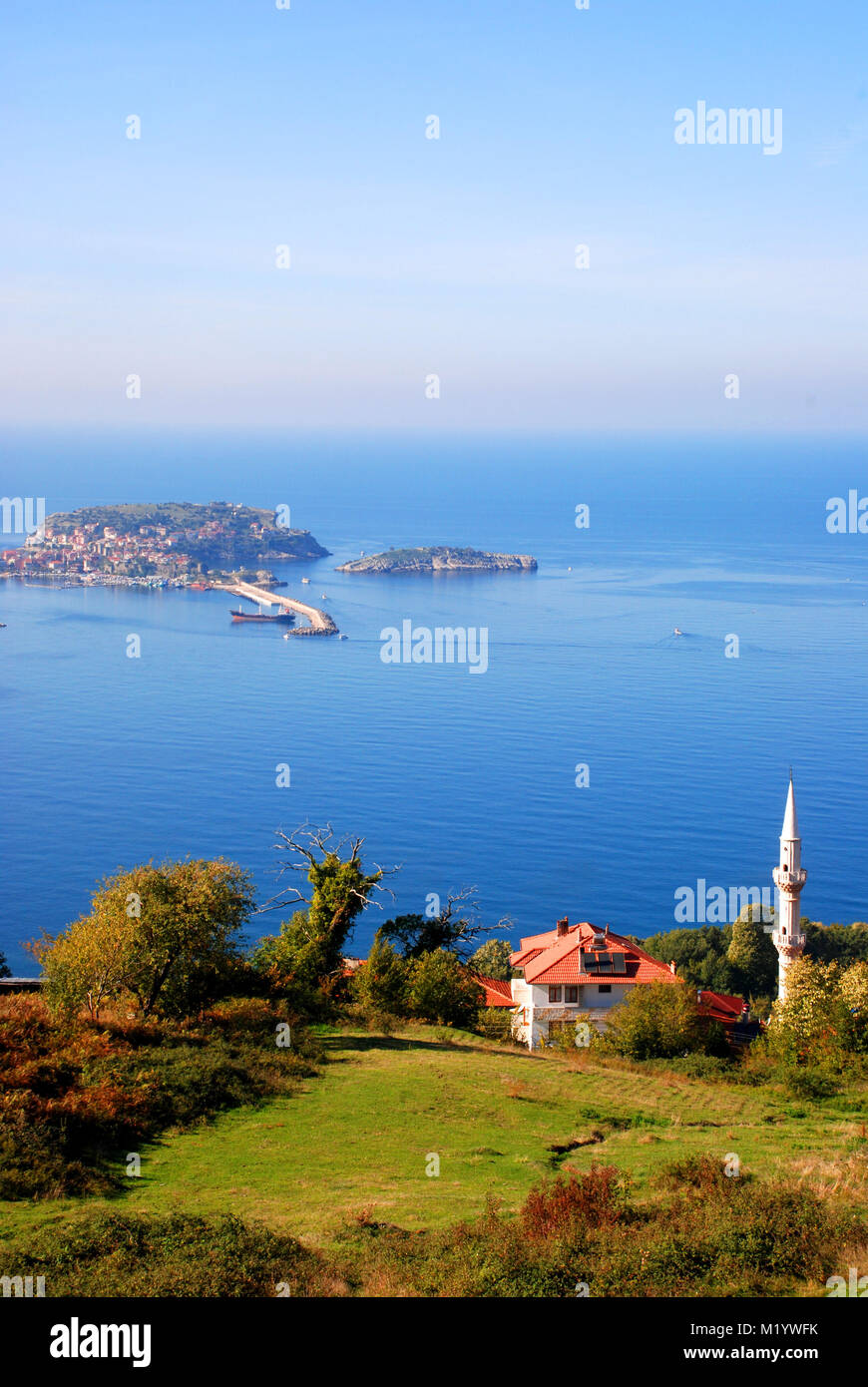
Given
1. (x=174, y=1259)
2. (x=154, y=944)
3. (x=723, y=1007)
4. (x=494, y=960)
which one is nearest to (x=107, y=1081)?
(x=154, y=944)

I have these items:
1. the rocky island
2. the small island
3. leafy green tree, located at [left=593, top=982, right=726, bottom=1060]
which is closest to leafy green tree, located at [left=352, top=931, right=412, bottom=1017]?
leafy green tree, located at [left=593, top=982, right=726, bottom=1060]

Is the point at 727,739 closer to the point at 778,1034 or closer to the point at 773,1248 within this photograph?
the point at 778,1034

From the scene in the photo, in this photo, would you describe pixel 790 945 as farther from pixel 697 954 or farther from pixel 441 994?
pixel 441 994
